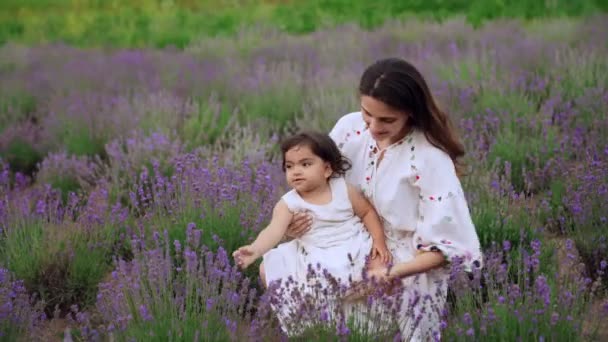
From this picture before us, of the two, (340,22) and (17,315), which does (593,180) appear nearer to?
(17,315)

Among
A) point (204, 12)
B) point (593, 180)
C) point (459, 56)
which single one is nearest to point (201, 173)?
point (593, 180)

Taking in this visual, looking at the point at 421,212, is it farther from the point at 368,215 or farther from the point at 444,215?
the point at 368,215

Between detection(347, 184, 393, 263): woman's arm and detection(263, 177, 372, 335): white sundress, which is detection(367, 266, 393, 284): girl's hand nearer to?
detection(263, 177, 372, 335): white sundress

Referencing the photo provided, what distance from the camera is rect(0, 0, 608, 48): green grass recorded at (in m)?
10.5

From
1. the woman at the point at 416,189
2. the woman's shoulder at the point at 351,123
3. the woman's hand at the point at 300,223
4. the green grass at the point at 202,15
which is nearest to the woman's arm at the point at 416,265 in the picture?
the woman at the point at 416,189

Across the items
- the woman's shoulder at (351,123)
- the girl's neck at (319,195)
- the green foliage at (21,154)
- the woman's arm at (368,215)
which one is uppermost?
the woman's shoulder at (351,123)

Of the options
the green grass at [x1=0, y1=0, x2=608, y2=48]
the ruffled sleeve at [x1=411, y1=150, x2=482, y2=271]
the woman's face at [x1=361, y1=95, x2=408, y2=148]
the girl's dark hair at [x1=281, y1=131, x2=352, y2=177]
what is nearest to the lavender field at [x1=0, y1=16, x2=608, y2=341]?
the ruffled sleeve at [x1=411, y1=150, x2=482, y2=271]

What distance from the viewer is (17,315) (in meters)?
2.92

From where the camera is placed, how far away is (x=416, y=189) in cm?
316

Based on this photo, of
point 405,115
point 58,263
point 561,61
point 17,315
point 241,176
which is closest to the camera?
point 17,315

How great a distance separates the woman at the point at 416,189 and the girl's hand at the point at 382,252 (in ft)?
0.11

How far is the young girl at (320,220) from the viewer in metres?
3.22

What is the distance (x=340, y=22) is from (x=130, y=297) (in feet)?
26.3

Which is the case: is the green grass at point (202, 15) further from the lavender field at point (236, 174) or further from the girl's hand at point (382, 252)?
the girl's hand at point (382, 252)
